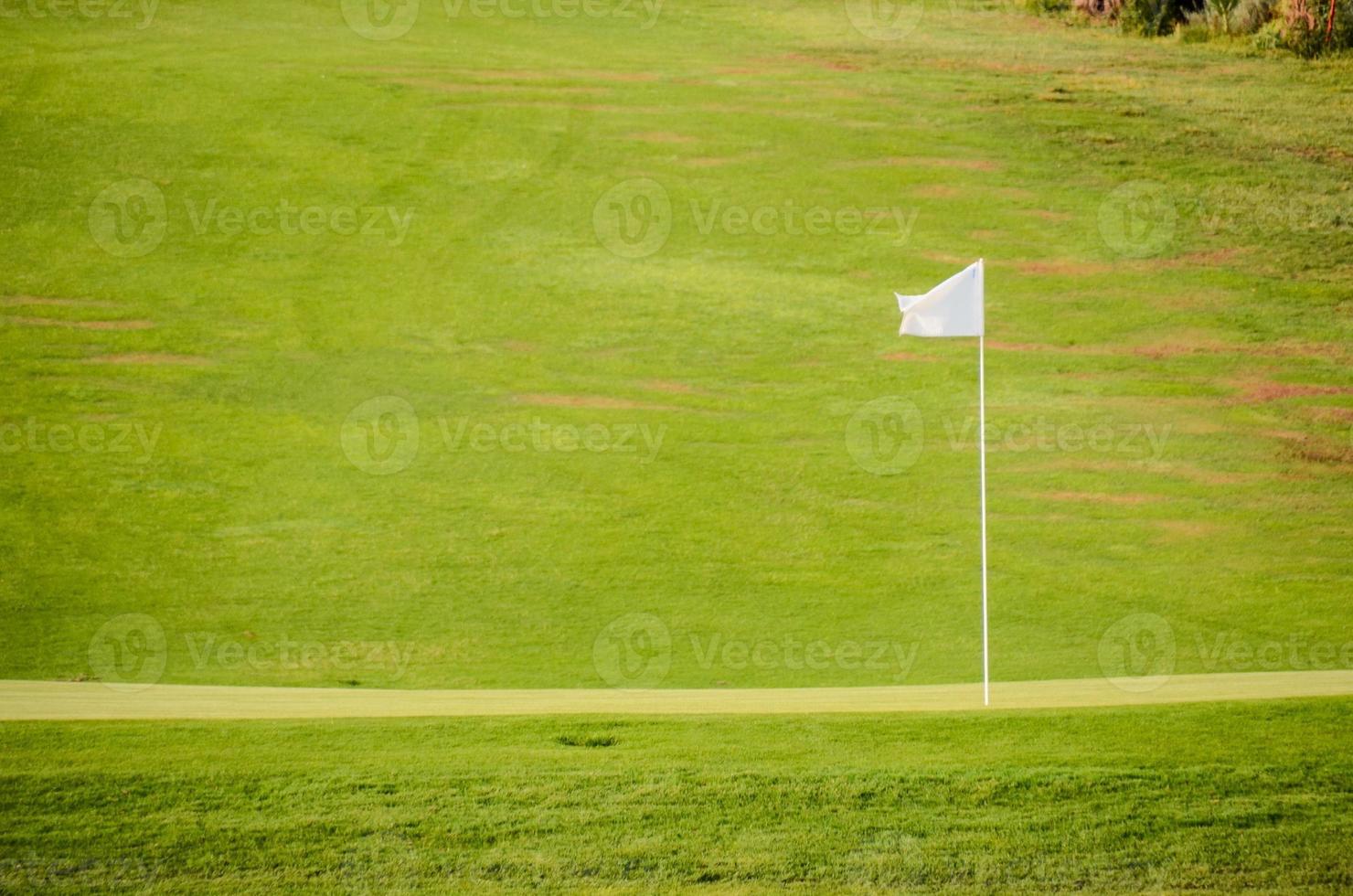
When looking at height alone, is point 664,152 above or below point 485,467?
above

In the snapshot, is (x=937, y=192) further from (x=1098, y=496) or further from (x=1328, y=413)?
(x=1098, y=496)

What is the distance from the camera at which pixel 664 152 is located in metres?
23.8

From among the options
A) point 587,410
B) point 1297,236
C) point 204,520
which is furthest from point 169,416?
point 1297,236

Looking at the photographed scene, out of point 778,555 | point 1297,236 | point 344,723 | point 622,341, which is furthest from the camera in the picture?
point 1297,236

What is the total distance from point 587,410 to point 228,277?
6.80 m

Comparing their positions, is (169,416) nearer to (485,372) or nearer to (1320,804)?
(485,372)

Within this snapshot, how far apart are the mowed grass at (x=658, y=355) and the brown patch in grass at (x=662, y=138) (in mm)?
82

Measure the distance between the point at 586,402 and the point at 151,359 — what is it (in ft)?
21.1

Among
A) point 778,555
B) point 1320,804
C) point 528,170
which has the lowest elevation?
point 1320,804

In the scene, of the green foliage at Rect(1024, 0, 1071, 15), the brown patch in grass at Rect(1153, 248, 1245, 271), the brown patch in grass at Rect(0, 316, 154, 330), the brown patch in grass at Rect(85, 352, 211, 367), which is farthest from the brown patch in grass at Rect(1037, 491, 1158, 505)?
the green foliage at Rect(1024, 0, 1071, 15)

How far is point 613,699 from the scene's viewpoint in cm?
1028

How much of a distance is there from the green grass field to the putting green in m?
0.68

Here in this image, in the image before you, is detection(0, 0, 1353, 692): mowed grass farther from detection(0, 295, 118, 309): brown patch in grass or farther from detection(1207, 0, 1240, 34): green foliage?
detection(1207, 0, 1240, 34): green foliage

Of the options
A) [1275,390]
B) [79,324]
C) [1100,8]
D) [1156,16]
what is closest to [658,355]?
[79,324]
